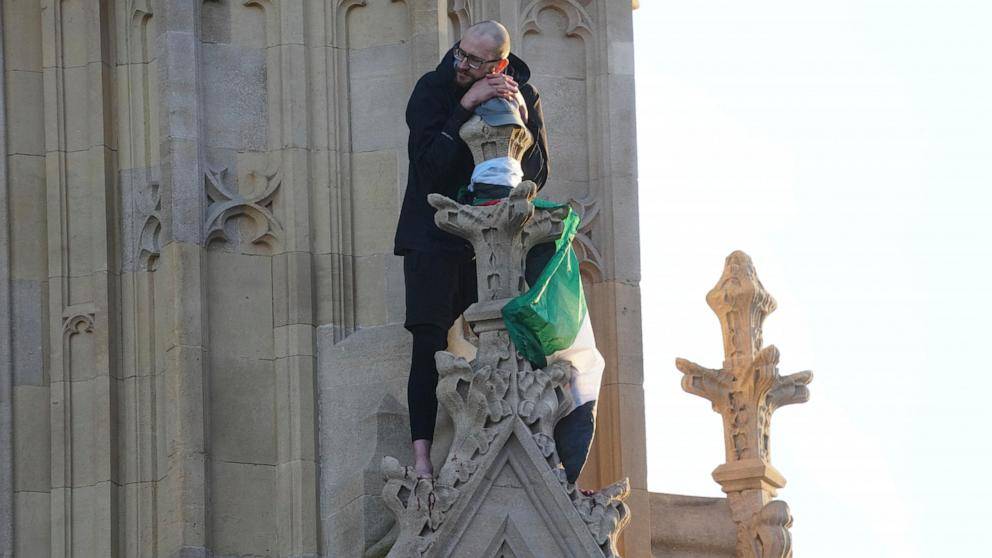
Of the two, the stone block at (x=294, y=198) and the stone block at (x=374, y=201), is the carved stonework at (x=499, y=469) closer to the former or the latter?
the stone block at (x=374, y=201)

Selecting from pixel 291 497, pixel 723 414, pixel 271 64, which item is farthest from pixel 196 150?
pixel 723 414

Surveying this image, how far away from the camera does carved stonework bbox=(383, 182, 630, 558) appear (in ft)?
57.4

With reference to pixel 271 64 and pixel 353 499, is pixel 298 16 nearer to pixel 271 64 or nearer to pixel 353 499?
pixel 271 64

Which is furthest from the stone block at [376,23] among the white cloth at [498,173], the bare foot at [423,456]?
the bare foot at [423,456]

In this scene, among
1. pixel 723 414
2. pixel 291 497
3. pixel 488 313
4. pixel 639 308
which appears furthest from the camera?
pixel 723 414

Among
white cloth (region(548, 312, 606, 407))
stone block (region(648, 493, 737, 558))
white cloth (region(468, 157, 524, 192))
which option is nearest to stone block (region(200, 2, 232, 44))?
white cloth (region(468, 157, 524, 192))

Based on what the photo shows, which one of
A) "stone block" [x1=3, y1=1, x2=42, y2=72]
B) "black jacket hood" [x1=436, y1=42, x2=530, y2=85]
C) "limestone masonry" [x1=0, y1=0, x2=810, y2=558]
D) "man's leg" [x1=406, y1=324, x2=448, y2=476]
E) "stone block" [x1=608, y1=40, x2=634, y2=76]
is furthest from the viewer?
"stone block" [x1=608, y1=40, x2=634, y2=76]

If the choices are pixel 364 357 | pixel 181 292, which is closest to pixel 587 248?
pixel 364 357

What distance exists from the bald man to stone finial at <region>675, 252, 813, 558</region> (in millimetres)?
3588

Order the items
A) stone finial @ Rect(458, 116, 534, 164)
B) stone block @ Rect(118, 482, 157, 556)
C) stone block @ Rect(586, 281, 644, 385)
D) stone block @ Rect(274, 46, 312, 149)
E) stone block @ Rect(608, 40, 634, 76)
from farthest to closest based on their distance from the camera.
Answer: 1. stone block @ Rect(608, 40, 634, 76)
2. stone block @ Rect(586, 281, 644, 385)
3. stone block @ Rect(274, 46, 312, 149)
4. stone block @ Rect(118, 482, 157, 556)
5. stone finial @ Rect(458, 116, 534, 164)

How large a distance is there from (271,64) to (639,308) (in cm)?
260

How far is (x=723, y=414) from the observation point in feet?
72.4

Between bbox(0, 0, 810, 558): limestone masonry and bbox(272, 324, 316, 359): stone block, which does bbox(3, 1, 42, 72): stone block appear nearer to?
bbox(0, 0, 810, 558): limestone masonry

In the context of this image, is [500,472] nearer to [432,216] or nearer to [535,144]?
[432,216]
